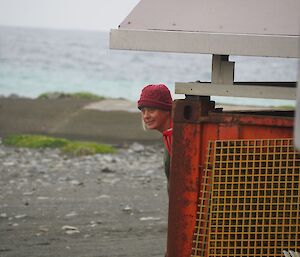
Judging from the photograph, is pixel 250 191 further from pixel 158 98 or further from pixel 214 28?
pixel 158 98

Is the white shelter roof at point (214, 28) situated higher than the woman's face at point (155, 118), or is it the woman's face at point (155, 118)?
the white shelter roof at point (214, 28)

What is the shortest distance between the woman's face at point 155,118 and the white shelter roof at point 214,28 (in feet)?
4.16

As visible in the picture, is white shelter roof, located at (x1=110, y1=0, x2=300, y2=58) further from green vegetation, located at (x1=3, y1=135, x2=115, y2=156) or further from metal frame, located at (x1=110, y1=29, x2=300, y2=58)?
green vegetation, located at (x1=3, y1=135, x2=115, y2=156)

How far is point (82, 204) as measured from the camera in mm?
12562

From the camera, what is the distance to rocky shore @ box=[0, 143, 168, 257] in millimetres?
10000

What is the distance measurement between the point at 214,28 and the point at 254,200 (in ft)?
3.10

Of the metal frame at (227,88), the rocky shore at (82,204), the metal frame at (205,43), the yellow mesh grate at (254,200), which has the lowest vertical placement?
the rocky shore at (82,204)

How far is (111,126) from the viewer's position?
20984 millimetres

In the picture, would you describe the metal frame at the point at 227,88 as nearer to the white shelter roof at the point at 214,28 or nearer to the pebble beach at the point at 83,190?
the white shelter roof at the point at 214,28

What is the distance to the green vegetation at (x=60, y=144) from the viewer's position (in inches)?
703

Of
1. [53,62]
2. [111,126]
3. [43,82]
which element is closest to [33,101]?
[111,126]

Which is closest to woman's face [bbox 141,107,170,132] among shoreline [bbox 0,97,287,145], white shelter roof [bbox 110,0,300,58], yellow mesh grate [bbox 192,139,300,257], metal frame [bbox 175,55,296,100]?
metal frame [bbox 175,55,296,100]

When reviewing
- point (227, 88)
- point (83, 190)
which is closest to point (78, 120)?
point (83, 190)

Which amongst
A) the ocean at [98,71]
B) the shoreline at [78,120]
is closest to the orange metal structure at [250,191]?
the shoreline at [78,120]
